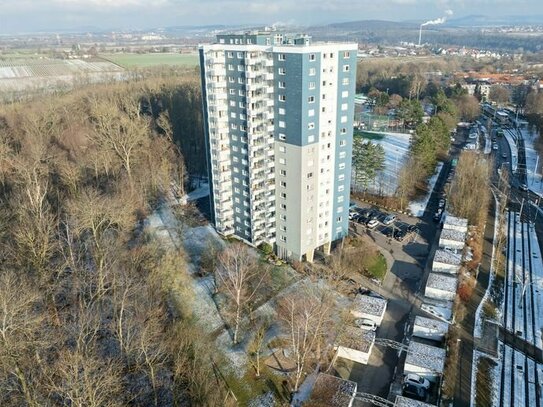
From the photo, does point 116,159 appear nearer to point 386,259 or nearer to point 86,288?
point 86,288

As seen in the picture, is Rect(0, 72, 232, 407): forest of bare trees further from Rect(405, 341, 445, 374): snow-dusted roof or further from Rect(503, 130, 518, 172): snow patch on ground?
Rect(503, 130, 518, 172): snow patch on ground

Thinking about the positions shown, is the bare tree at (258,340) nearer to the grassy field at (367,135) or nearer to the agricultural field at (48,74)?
the grassy field at (367,135)

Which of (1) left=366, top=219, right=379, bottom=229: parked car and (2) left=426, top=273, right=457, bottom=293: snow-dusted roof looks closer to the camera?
(2) left=426, top=273, right=457, bottom=293: snow-dusted roof

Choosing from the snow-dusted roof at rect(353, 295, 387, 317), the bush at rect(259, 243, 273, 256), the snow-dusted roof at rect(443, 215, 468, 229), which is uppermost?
the bush at rect(259, 243, 273, 256)

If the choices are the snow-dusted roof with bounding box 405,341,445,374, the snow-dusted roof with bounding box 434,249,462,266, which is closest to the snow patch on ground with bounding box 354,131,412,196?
the snow-dusted roof with bounding box 434,249,462,266

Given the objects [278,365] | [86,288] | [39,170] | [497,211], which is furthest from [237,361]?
[497,211]

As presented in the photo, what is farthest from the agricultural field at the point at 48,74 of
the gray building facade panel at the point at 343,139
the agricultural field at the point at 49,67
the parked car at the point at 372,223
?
the parked car at the point at 372,223
